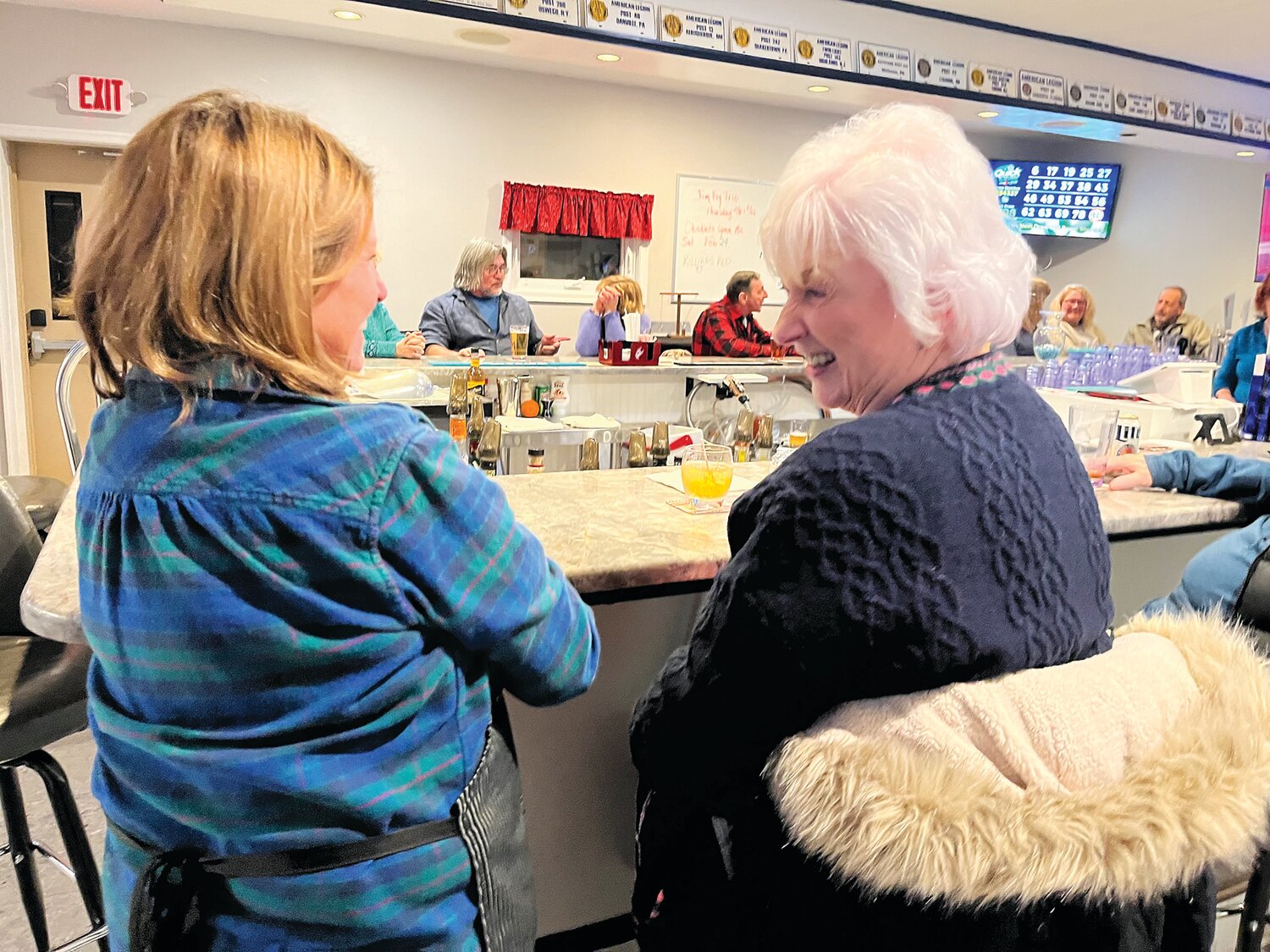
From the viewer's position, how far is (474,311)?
17.6 ft

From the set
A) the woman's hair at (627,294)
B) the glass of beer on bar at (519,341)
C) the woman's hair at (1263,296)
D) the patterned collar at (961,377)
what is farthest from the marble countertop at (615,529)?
the woman's hair at (627,294)

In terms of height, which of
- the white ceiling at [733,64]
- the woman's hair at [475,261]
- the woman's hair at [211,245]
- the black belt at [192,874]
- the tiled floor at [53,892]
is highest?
the white ceiling at [733,64]

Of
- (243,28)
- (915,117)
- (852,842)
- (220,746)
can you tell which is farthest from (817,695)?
(243,28)

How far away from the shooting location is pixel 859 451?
0.87m

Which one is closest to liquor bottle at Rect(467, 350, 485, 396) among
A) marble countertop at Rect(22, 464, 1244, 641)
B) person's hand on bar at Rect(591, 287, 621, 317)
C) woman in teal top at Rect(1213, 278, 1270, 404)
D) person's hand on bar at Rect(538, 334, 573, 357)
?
marble countertop at Rect(22, 464, 1244, 641)

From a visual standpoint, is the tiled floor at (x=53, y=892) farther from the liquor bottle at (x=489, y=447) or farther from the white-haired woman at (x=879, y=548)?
the liquor bottle at (x=489, y=447)

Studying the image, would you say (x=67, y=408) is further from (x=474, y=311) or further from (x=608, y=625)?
(x=474, y=311)

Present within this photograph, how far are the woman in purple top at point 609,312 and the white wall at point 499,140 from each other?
1369 mm

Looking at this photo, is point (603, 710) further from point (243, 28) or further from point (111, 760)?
point (243, 28)

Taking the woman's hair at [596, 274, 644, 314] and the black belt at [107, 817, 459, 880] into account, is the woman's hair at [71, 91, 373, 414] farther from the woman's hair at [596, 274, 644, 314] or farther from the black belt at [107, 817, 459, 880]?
the woman's hair at [596, 274, 644, 314]

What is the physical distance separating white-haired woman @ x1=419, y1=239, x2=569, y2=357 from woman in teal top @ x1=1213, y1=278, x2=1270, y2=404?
12.0 feet

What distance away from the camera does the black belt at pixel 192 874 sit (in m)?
0.76

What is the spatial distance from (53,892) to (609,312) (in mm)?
4144

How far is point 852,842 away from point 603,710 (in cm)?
80
